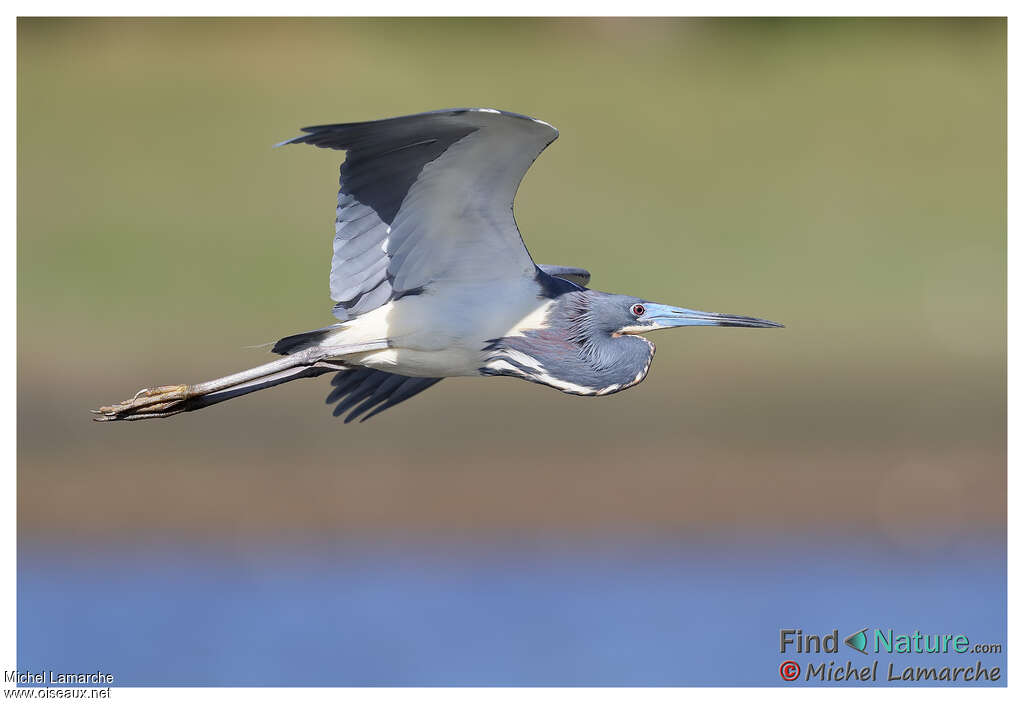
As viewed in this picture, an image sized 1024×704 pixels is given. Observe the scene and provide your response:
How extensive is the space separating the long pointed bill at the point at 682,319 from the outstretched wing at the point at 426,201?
483 millimetres

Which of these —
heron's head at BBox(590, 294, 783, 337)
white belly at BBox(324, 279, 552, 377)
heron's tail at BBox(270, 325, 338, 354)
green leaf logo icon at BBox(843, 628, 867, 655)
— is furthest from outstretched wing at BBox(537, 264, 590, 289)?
green leaf logo icon at BBox(843, 628, 867, 655)

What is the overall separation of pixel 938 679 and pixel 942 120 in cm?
1048

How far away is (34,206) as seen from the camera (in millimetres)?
13320

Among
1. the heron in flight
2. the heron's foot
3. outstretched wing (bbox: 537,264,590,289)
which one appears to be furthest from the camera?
outstretched wing (bbox: 537,264,590,289)

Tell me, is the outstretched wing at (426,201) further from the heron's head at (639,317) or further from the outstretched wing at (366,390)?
the outstretched wing at (366,390)

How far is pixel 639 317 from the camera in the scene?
498cm

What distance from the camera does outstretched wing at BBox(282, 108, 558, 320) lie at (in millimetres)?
4488

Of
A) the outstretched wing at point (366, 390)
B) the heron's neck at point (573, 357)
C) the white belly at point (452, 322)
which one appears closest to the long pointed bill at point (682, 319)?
the heron's neck at point (573, 357)

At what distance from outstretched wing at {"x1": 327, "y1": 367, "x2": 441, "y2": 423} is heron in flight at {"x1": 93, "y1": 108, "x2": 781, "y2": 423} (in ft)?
1.88

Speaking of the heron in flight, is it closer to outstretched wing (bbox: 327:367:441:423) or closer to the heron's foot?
the heron's foot

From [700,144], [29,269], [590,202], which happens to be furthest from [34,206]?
[700,144]

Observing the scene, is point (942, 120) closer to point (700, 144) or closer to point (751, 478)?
point (700, 144)

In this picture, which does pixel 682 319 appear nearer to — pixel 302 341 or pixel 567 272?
pixel 567 272

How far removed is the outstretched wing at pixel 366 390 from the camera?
223 inches
